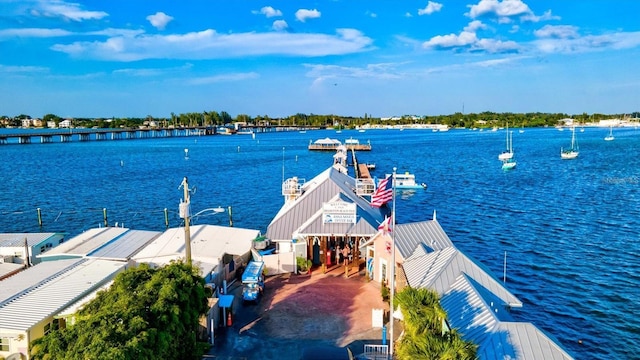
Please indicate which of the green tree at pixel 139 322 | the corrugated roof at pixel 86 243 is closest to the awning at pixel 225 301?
the green tree at pixel 139 322

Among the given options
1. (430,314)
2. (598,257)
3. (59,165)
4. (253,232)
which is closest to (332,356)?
(430,314)

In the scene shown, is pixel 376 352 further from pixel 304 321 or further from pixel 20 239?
pixel 20 239

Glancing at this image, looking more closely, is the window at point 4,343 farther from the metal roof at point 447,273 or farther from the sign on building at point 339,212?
the sign on building at point 339,212

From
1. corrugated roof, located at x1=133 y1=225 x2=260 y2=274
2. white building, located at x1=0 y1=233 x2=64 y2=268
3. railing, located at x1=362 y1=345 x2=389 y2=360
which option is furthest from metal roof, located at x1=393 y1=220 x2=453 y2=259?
white building, located at x1=0 y1=233 x2=64 y2=268

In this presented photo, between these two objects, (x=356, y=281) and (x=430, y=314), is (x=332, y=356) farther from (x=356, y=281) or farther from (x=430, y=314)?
(x=356, y=281)

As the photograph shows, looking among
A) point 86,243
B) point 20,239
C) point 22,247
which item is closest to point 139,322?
point 86,243
